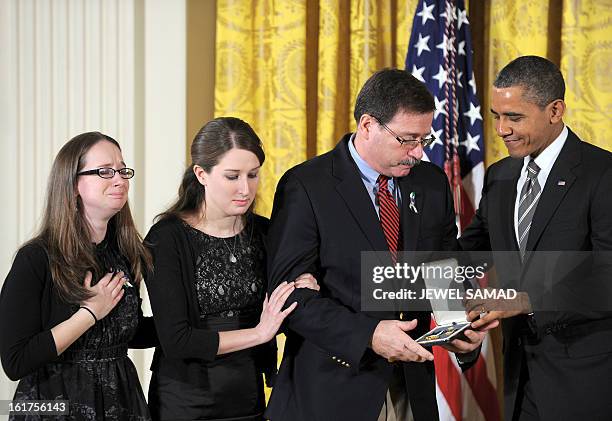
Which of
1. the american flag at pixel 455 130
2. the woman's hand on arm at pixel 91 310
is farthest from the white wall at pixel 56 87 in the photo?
the woman's hand on arm at pixel 91 310

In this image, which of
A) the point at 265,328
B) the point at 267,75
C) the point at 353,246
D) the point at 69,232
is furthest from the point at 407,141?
the point at 267,75

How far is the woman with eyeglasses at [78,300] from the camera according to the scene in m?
2.49

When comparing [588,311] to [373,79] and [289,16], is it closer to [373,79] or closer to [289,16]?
[373,79]

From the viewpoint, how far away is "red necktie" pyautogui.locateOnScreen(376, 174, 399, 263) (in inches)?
103

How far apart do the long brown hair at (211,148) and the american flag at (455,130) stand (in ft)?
5.09

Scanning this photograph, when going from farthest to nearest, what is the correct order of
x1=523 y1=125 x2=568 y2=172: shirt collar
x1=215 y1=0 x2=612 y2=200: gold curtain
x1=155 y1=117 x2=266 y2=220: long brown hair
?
x1=215 y1=0 x2=612 y2=200: gold curtain → x1=523 y1=125 x2=568 y2=172: shirt collar → x1=155 y1=117 x2=266 y2=220: long brown hair

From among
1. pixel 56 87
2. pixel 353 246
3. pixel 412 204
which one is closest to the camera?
pixel 353 246

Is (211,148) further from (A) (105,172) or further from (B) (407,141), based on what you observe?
(B) (407,141)

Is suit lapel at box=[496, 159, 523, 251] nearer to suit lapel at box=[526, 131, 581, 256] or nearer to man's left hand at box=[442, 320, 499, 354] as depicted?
suit lapel at box=[526, 131, 581, 256]

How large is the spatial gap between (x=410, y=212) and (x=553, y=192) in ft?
1.74

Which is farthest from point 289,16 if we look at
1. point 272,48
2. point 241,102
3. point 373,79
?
point 373,79

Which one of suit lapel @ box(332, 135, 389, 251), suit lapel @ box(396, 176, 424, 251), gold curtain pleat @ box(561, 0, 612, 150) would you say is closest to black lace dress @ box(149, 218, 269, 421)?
suit lapel @ box(332, 135, 389, 251)

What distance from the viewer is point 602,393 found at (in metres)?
2.77

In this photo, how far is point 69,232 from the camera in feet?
8.50
